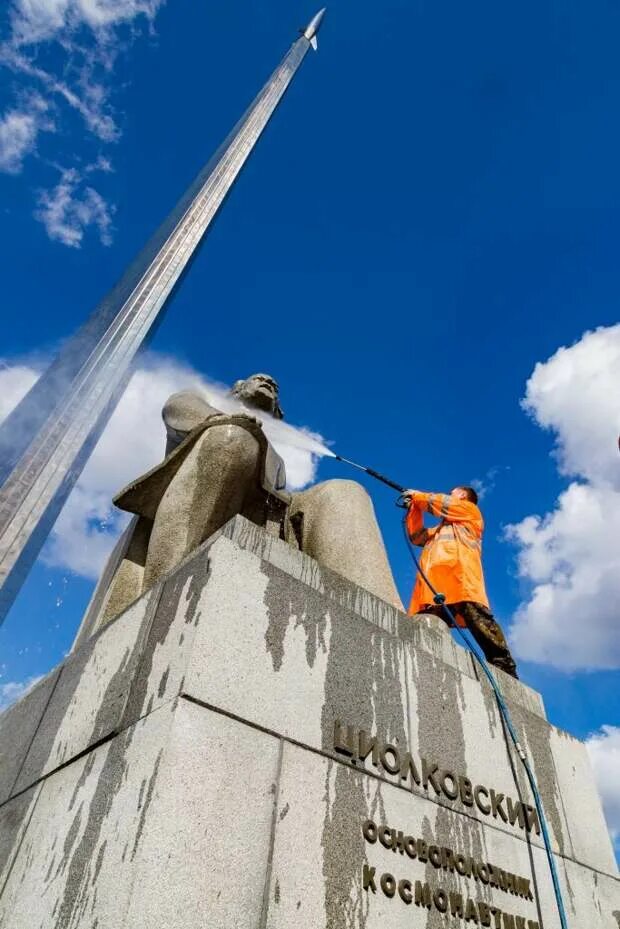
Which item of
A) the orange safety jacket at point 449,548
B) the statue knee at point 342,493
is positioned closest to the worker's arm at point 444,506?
the orange safety jacket at point 449,548

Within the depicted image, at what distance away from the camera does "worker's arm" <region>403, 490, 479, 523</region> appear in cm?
810

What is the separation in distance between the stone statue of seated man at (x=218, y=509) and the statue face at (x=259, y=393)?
0.70m

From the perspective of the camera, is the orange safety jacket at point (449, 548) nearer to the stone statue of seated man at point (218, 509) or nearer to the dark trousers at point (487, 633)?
the dark trousers at point (487, 633)

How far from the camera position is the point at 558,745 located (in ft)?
16.7

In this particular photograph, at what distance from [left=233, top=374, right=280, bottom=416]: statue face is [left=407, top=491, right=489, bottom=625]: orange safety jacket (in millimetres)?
2671

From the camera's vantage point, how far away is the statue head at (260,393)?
22.0ft

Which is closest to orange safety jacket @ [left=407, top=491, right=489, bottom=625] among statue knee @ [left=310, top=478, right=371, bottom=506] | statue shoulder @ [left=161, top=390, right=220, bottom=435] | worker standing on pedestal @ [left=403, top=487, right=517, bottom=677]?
worker standing on pedestal @ [left=403, top=487, right=517, bottom=677]

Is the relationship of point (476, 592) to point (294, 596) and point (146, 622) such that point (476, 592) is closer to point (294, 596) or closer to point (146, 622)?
point (294, 596)

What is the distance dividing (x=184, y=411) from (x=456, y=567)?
368 centimetres

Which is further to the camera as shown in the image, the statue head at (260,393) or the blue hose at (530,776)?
the statue head at (260,393)

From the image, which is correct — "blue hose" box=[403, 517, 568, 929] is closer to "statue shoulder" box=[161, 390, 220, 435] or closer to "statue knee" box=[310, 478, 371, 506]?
"statue knee" box=[310, 478, 371, 506]

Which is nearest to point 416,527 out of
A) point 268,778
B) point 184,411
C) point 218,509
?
point 184,411

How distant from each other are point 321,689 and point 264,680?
398mm

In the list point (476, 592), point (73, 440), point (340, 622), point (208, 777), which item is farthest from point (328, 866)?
point (73, 440)
